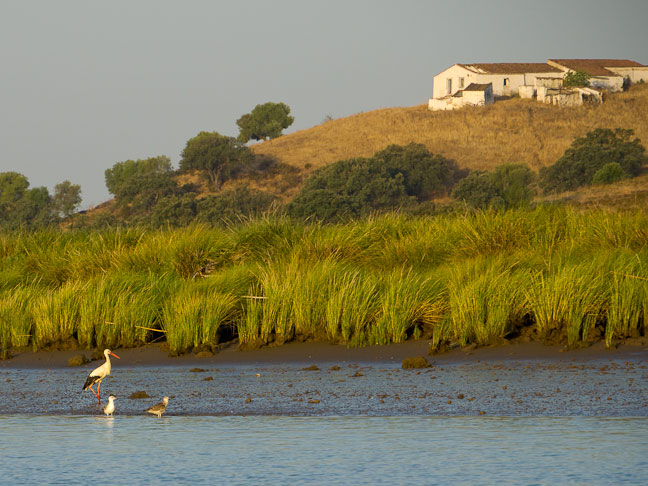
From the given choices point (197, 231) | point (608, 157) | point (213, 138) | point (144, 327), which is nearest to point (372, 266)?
point (197, 231)

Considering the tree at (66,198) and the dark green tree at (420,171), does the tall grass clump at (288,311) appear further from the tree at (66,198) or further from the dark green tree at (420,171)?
the tree at (66,198)

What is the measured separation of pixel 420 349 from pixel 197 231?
5.48 metres

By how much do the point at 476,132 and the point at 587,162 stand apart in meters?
26.3

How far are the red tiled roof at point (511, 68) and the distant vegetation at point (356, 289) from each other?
95.0 meters

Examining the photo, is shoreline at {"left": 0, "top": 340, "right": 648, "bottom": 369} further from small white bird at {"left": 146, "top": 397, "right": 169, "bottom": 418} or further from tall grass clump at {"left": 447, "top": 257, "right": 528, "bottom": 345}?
small white bird at {"left": 146, "top": 397, "right": 169, "bottom": 418}

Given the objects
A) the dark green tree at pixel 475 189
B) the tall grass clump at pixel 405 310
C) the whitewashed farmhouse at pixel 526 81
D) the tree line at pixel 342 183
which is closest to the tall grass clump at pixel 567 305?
the tall grass clump at pixel 405 310

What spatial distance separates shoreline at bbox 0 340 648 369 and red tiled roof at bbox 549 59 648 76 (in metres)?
102

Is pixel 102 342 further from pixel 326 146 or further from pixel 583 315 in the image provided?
pixel 326 146

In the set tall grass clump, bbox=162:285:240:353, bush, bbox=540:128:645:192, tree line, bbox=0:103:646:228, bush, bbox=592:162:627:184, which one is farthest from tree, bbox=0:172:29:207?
tall grass clump, bbox=162:285:240:353

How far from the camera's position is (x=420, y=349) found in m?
10.3

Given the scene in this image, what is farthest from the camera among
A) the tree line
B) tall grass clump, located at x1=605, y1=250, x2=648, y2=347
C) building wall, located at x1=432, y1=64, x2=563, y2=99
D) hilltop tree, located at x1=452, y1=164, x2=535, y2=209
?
building wall, located at x1=432, y1=64, x2=563, y2=99

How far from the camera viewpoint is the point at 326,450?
616 cm

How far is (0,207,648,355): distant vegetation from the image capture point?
1025 centimetres

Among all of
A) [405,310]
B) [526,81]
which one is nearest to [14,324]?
[405,310]
